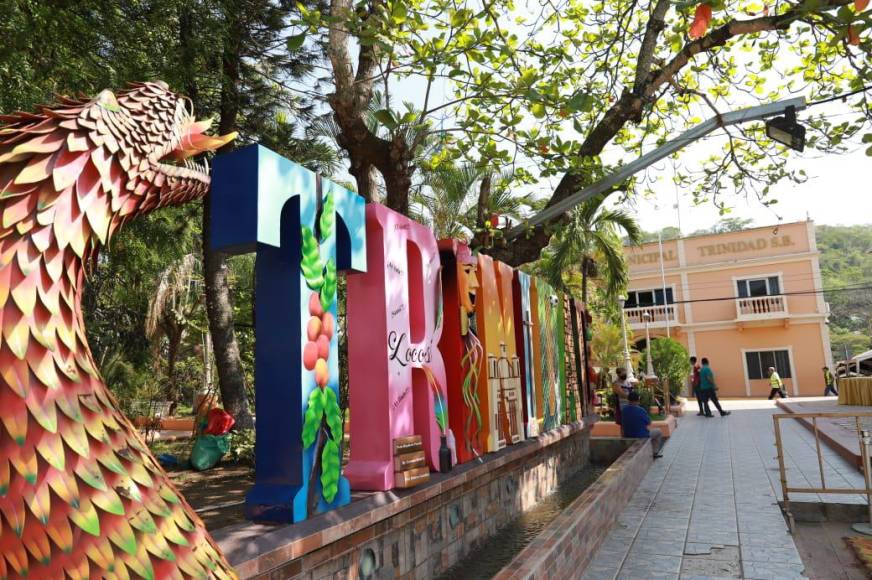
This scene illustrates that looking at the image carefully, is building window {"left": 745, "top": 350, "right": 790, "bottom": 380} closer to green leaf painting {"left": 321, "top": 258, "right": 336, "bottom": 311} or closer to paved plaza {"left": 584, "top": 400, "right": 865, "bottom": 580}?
paved plaza {"left": 584, "top": 400, "right": 865, "bottom": 580}

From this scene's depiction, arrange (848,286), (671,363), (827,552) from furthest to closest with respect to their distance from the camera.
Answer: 1. (848,286)
2. (671,363)
3. (827,552)

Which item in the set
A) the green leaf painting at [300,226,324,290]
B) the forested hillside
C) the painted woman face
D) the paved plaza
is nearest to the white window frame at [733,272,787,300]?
the forested hillside

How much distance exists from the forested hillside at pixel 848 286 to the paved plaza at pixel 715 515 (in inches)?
1396

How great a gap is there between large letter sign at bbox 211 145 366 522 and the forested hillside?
4400cm

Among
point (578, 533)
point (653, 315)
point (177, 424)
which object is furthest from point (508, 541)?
point (653, 315)

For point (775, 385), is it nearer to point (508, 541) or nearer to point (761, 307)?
point (761, 307)

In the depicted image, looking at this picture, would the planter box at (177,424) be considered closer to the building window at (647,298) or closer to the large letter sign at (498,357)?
the large letter sign at (498,357)

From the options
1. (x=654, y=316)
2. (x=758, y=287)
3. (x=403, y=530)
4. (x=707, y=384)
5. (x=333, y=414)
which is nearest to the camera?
(x=333, y=414)

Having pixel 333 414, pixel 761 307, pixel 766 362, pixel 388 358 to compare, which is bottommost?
pixel 333 414

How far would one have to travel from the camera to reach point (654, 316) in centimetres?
3133

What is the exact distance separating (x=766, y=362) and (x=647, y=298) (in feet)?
21.3

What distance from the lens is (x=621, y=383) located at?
43.0 ft

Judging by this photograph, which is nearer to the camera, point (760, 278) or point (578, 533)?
point (578, 533)

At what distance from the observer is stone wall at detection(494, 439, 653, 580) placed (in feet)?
13.0
